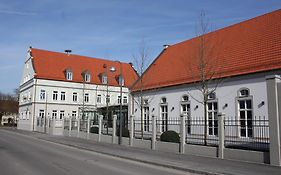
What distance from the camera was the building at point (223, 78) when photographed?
2153cm

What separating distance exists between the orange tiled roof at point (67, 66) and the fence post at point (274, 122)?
48.5 meters

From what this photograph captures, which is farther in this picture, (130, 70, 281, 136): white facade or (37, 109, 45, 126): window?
(37, 109, 45, 126): window

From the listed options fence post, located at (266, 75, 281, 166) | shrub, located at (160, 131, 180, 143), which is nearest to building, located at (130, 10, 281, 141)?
shrub, located at (160, 131, 180, 143)

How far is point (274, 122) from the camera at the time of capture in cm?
1409

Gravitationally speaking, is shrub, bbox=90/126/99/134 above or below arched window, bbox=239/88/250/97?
below

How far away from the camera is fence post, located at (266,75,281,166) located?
1371 cm

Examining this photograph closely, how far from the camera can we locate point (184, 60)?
105ft

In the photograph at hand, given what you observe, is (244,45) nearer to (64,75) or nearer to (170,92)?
(170,92)

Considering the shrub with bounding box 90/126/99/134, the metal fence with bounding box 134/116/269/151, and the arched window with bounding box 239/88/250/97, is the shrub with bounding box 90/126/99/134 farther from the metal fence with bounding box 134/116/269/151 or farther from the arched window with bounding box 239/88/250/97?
the arched window with bounding box 239/88/250/97

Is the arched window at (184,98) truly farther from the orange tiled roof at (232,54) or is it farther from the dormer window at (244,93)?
the dormer window at (244,93)

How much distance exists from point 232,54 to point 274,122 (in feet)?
42.0

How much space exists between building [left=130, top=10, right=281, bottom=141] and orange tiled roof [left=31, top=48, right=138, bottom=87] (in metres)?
29.6

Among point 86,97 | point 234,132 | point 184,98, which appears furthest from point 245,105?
point 86,97

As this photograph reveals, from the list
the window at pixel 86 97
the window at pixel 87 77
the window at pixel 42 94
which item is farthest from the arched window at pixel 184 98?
the window at pixel 87 77
